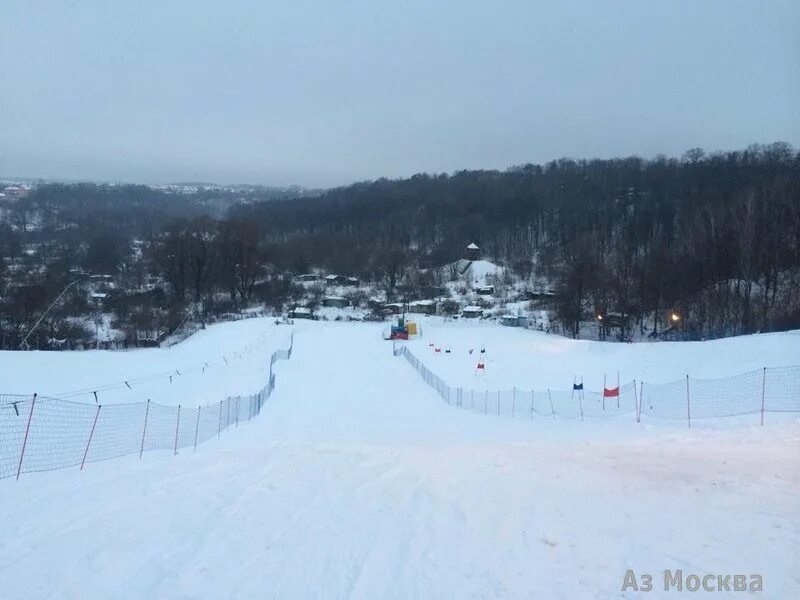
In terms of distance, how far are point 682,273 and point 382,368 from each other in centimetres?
2853

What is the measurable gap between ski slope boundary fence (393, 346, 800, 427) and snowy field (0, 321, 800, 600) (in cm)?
287

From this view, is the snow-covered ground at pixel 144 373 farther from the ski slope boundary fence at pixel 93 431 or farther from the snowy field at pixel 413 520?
the snowy field at pixel 413 520

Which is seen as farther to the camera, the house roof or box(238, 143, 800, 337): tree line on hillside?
the house roof

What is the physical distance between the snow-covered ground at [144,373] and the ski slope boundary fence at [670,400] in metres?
11.0

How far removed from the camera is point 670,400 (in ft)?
60.7

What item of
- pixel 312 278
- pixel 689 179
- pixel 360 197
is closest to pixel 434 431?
pixel 312 278

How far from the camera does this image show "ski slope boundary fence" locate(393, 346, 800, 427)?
15.9 metres

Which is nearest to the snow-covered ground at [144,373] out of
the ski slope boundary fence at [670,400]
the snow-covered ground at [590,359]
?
the snow-covered ground at [590,359]

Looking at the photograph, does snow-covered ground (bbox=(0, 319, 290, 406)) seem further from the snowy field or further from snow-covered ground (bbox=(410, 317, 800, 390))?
the snowy field

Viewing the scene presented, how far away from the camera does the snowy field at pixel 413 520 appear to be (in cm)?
563

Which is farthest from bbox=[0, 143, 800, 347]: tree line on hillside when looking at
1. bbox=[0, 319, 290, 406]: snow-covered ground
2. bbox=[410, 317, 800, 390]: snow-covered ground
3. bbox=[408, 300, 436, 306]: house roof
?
bbox=[0, 319, 290, 406]: snow-covered ground

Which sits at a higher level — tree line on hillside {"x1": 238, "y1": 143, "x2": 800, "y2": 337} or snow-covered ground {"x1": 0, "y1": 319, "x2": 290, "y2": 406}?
tree line on hillside {"x1": 238, "y1": 143, "x2": 800, "y2": 337}

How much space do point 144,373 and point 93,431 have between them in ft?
60.3

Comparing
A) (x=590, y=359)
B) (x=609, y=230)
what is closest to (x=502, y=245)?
(x=609, y=230)
